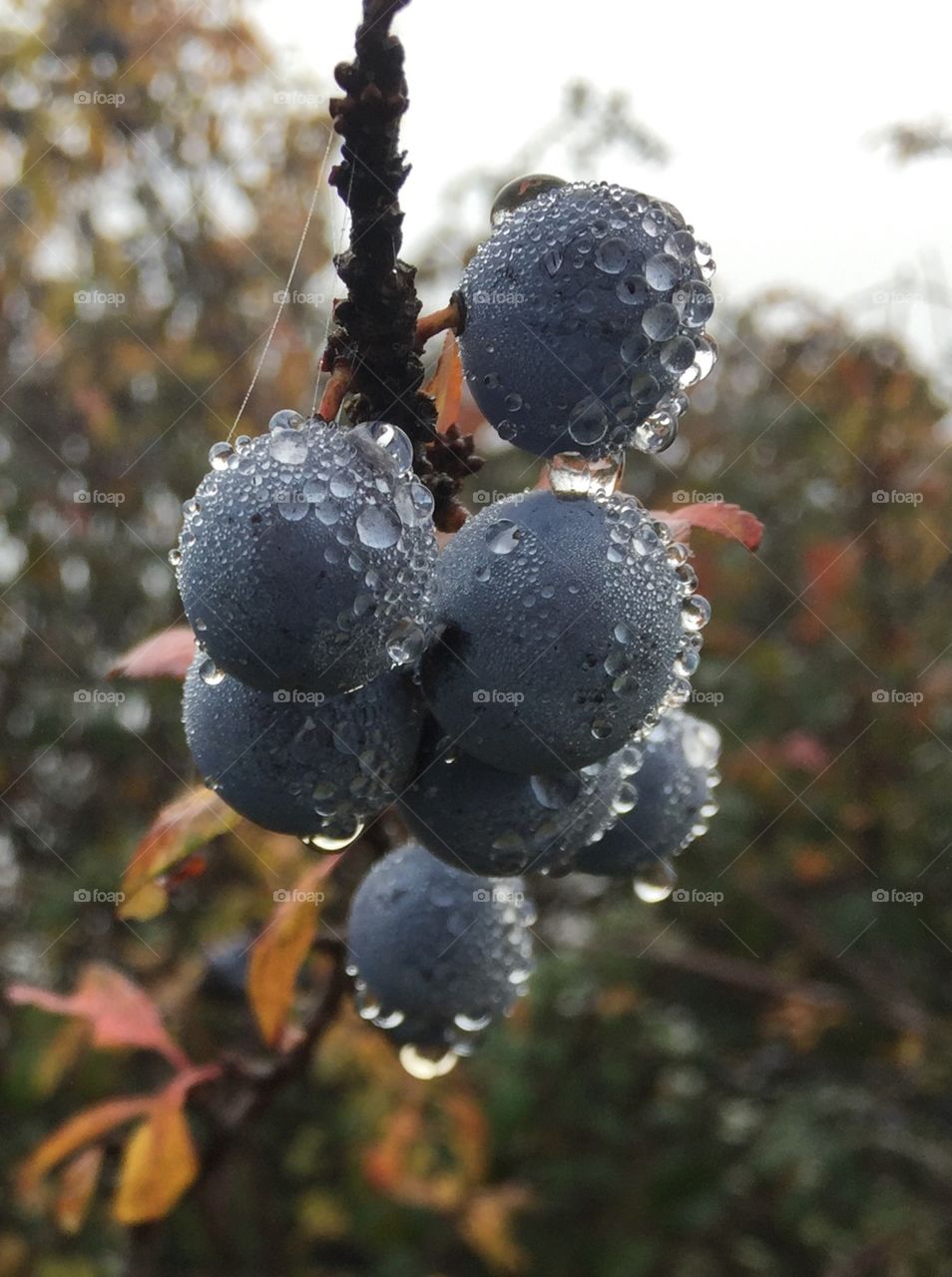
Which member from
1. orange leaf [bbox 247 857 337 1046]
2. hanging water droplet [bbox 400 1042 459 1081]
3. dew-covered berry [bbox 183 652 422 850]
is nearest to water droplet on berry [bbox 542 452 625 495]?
dew-covered berry [bbox 183 652 422 850]

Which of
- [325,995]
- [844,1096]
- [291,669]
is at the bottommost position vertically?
[844,1096]

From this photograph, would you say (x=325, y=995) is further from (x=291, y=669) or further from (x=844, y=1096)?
(x=844, y=1096)

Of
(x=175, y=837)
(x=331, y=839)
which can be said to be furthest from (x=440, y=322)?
(x=175, y=837)

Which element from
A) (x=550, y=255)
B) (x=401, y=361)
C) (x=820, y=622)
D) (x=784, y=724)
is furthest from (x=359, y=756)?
(x=820, y=622)

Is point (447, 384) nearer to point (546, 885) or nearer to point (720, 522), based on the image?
point (720, 522)

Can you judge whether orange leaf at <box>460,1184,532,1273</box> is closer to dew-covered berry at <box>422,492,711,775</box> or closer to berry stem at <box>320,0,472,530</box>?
dew-covered berry at <box>422,492,711,775</box>

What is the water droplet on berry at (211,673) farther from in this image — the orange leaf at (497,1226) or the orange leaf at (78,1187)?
the orange leaf at (497,1226)
